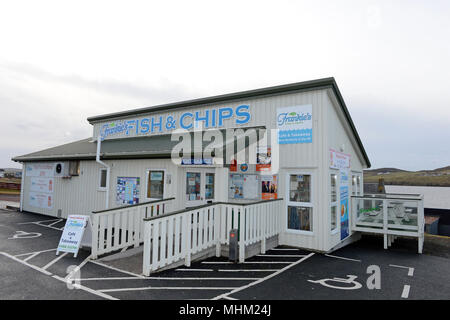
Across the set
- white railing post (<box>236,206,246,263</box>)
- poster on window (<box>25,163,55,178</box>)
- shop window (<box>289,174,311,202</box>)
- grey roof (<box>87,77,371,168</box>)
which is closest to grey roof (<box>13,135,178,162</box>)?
poster on window (<box>25,163,55,178</box>)

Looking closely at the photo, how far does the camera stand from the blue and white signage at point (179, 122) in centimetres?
1033

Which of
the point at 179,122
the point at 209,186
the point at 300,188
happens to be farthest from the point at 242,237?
the point at 179,122

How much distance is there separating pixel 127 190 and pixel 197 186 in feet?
10.7

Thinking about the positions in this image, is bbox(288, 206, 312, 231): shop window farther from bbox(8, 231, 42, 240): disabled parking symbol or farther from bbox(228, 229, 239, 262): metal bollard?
bbox(8, 231, 42, 240): disabled parking symbol

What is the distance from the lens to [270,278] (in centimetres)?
591

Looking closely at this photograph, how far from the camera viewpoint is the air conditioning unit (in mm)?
13117

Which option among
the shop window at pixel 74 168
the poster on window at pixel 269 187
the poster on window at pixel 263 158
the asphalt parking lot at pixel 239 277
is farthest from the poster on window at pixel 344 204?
the shop window at pixel 74 168

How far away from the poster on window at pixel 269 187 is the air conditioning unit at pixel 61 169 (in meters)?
10.1

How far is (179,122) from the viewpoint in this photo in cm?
1227

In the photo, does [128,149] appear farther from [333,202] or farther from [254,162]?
[333,202]

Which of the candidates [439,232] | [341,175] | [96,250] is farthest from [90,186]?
[439,232]

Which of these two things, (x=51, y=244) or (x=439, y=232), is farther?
(x=439, y=232)
